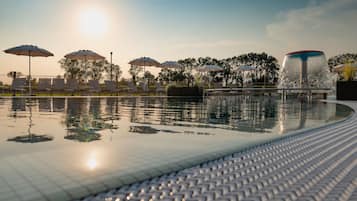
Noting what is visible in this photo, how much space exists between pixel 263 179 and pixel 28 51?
49.6 feet

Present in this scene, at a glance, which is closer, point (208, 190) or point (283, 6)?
point (208, 190)

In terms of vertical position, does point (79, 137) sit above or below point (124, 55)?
below

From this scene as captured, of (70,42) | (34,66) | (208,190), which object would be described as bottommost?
(208,190)

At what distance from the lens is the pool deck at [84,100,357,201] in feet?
4.06

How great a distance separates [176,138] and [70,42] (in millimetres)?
18054

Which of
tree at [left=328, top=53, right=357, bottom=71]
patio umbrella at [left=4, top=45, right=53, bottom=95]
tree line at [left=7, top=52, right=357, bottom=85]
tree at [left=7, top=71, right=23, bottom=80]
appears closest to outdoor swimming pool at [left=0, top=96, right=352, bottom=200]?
patio umbrella at [left=4, top=45, right=53, bottom=95]

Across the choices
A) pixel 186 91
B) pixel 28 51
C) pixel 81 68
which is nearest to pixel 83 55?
pixel 28 51

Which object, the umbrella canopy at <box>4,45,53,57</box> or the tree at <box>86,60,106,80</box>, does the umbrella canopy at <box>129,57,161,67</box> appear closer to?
the umbrella canopy at <box>4,45,53,57</box>

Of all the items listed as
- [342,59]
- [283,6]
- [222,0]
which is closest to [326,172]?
[222,0]

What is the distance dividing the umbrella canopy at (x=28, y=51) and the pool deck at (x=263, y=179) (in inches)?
564

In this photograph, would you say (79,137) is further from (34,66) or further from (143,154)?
(34,66)

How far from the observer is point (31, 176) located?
1.47 meters

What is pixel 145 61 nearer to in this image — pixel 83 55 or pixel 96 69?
pixel 83 55

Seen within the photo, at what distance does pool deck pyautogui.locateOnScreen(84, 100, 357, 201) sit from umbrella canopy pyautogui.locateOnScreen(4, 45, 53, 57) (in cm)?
1433
